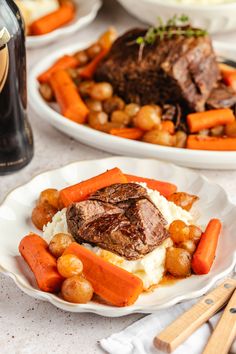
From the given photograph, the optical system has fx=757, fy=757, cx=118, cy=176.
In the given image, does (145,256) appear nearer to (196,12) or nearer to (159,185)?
(159,185)

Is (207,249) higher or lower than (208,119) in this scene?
higher

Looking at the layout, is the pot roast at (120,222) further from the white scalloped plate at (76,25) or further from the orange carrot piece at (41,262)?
the white scalloped plate at (76,25)

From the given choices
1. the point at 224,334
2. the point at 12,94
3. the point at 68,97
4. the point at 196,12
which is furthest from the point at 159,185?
the point at 196,12

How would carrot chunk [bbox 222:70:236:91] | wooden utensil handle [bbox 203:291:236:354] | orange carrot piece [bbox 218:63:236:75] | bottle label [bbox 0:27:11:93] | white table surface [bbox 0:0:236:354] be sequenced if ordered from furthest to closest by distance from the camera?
1. orange carrot piece [bbox 218:63:236:75]
2. carrot chunk [bbox 222:70:236:91]
3. bottle label [bbox 0:27:11:93]
4. white table surface [bbox 0:0:236:354]
5. wooden utensil handle [bbox 203:291:236:354]

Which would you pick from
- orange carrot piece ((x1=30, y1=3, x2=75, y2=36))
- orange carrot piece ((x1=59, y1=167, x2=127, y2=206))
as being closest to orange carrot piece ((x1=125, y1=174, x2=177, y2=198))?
orange carrot piece ((x1=59, y1=167, x2=127, y2=206))

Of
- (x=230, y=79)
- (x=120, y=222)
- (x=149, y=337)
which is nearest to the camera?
(x=149, y=337)

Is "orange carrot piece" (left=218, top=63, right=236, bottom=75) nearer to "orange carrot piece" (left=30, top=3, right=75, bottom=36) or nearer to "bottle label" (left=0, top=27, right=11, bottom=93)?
"orange carrot piece" (left=30, top=3, right=75, bottom=36)
